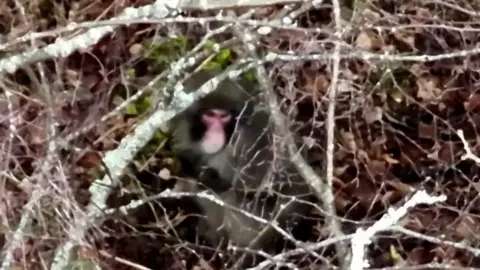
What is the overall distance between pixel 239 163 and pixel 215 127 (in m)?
0.09

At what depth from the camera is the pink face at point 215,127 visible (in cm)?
160

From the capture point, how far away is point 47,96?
159 centimetres

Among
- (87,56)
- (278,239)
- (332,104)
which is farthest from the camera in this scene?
(87,56)

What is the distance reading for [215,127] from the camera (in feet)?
5.25

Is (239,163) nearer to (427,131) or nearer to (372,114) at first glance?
(372,114)

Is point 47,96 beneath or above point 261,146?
above

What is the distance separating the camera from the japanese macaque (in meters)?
1.61

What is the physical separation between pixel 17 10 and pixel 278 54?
55 cm

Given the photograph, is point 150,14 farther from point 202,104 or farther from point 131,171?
point 131,171

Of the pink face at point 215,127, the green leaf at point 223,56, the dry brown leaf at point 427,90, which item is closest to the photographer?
the pink face at point 215,127

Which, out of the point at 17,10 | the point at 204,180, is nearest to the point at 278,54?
the point at 204,180

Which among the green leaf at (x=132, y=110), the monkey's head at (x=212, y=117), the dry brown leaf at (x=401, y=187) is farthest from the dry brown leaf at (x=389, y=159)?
the green leaf at (x=132, y=110)

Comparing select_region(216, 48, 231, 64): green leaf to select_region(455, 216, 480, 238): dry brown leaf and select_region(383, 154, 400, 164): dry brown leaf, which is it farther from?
select_region(455, 216, 480, 238): dry brown leaf

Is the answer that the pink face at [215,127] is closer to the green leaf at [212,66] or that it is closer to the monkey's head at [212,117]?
the monkey's head at [212,117]
